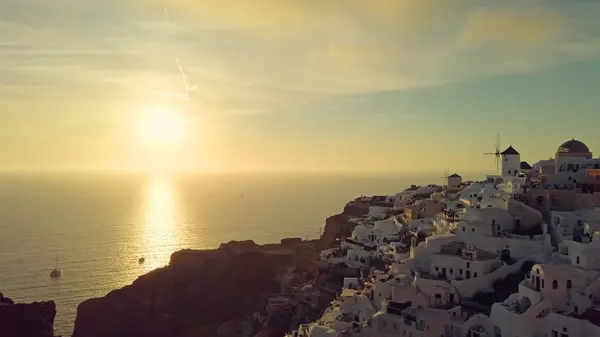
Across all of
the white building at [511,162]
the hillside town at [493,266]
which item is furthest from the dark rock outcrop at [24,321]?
the white building at [511,162]

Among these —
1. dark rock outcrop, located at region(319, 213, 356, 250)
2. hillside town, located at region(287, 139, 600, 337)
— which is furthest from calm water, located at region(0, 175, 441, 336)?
hillside town, located at region(287, 139, 600, 337)

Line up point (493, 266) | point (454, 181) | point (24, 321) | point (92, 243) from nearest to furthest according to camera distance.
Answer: point (493, 266)
point (24, 321)
point (454, 181)
point (92, 243)

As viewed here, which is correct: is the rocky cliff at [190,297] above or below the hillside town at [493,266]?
below

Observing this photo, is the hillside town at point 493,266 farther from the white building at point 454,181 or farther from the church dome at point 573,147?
the white building at point 454,181

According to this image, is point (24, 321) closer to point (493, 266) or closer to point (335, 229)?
point (335, 229)

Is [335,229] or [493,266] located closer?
[493,266]

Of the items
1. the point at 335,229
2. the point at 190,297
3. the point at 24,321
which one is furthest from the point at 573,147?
the point at 24,321
